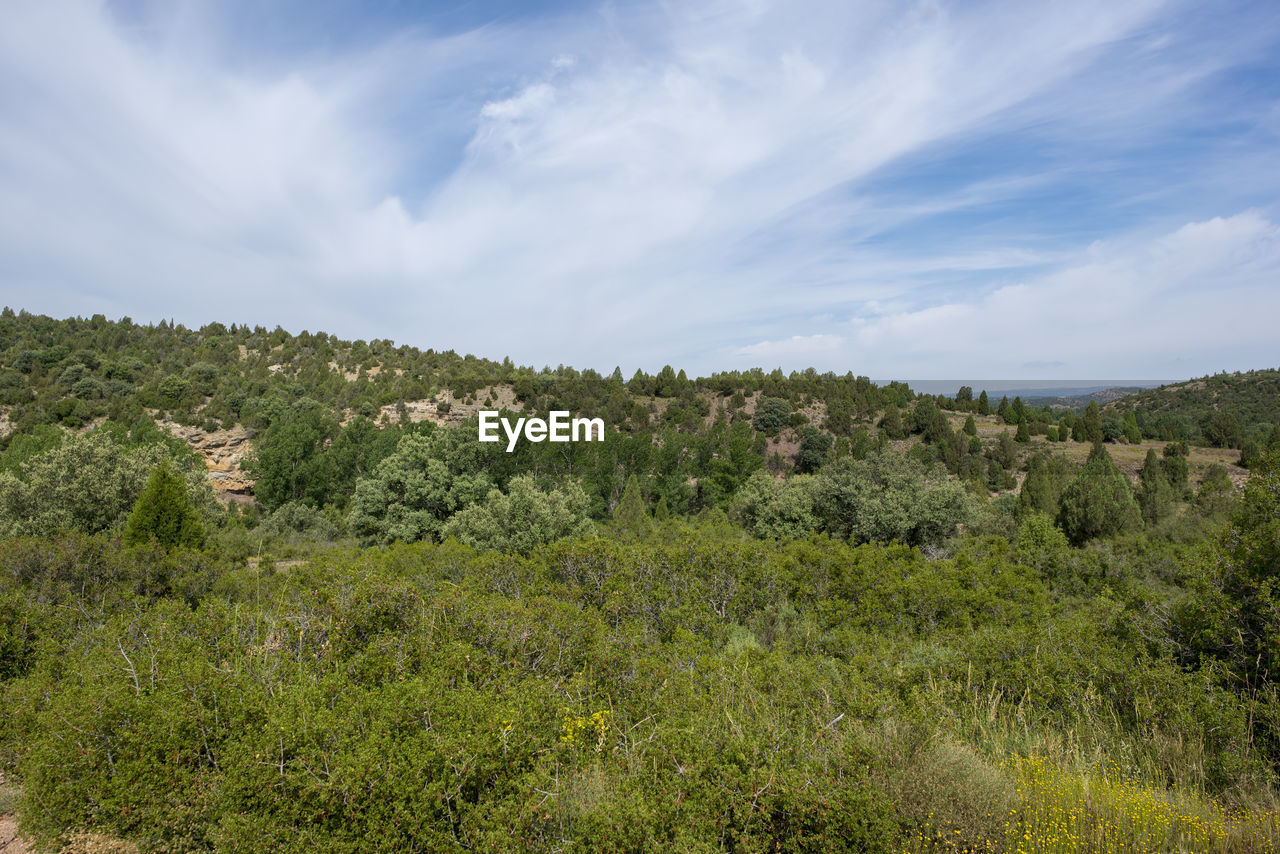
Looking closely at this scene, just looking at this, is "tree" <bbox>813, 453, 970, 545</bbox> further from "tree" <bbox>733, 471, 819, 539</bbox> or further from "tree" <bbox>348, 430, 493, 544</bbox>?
"tree" <bbox>348, 430, 493, 544</bbox>

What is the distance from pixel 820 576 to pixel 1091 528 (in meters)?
24.1

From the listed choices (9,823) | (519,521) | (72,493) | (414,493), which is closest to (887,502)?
(519,521)

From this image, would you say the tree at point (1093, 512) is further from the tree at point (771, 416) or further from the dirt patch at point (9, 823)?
the dirt patch at point (9, 823)

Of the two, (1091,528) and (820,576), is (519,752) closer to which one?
(820,576)

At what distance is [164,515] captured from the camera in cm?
1342

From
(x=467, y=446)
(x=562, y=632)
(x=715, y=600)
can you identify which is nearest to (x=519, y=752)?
(x=562, y=632)

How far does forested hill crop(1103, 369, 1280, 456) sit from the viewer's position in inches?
2159

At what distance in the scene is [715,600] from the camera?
32.8ft

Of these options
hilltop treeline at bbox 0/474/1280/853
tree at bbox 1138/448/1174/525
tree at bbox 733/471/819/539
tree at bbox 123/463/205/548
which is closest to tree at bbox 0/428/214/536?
tree at bbox 123/463/205/548

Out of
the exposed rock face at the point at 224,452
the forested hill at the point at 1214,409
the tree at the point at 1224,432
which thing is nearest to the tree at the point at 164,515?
the exposed rock face at the point at 224,452

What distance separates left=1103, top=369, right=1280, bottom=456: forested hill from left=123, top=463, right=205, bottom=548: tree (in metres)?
66.9

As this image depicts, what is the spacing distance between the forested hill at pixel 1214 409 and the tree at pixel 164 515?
66935mm

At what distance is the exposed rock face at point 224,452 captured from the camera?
139 ft

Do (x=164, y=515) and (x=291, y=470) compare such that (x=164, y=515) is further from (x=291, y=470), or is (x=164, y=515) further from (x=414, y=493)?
(x=291, y=470)
